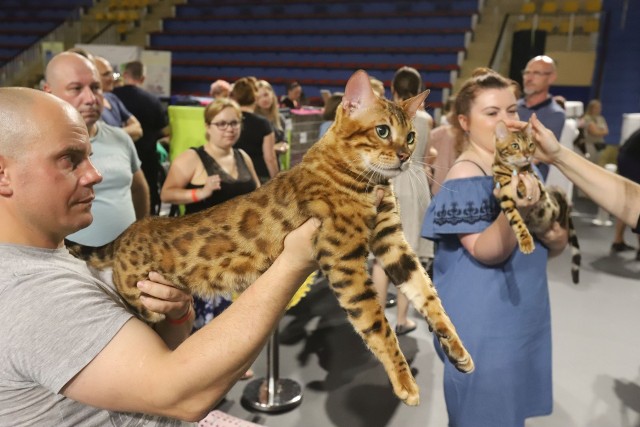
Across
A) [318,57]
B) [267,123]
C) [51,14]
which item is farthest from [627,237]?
[51,14]

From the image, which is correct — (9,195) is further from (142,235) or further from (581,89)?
(581,89)

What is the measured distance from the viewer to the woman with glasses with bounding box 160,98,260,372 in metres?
2.52

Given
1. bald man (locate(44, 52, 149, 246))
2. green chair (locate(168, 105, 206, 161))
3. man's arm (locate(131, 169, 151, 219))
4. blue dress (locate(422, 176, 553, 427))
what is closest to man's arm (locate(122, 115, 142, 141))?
green chair (locate(168, 105, 206, 161))

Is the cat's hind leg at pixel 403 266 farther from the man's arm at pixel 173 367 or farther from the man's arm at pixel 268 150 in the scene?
the man's arm at pixel 268 150

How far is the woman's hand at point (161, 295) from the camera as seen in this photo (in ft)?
3.58

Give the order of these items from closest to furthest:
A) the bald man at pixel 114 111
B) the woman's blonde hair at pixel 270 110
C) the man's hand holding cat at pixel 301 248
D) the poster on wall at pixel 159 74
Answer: the man's hand holding cat at pixel 301 248
the bald man at pixel 114 111
the woman's blonde hair at pixel 270 110
the poster on wall at pixel 159 74

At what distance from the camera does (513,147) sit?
1411mm

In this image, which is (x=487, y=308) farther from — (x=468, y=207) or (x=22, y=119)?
(x=22, y=119)

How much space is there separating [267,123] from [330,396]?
1884 mm

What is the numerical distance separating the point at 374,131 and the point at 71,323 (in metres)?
0.65

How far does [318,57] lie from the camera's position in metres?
11.5

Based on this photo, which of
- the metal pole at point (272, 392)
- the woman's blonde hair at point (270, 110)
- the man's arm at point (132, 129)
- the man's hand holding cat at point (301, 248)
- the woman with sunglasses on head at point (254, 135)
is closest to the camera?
the man's hand holding cat at point (301, 248)

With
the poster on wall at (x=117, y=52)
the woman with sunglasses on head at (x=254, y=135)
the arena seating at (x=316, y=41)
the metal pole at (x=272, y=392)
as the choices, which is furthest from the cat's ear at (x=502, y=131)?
the poster on wall at (x=117, y=52)

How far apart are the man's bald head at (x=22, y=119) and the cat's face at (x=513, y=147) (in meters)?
1.11
